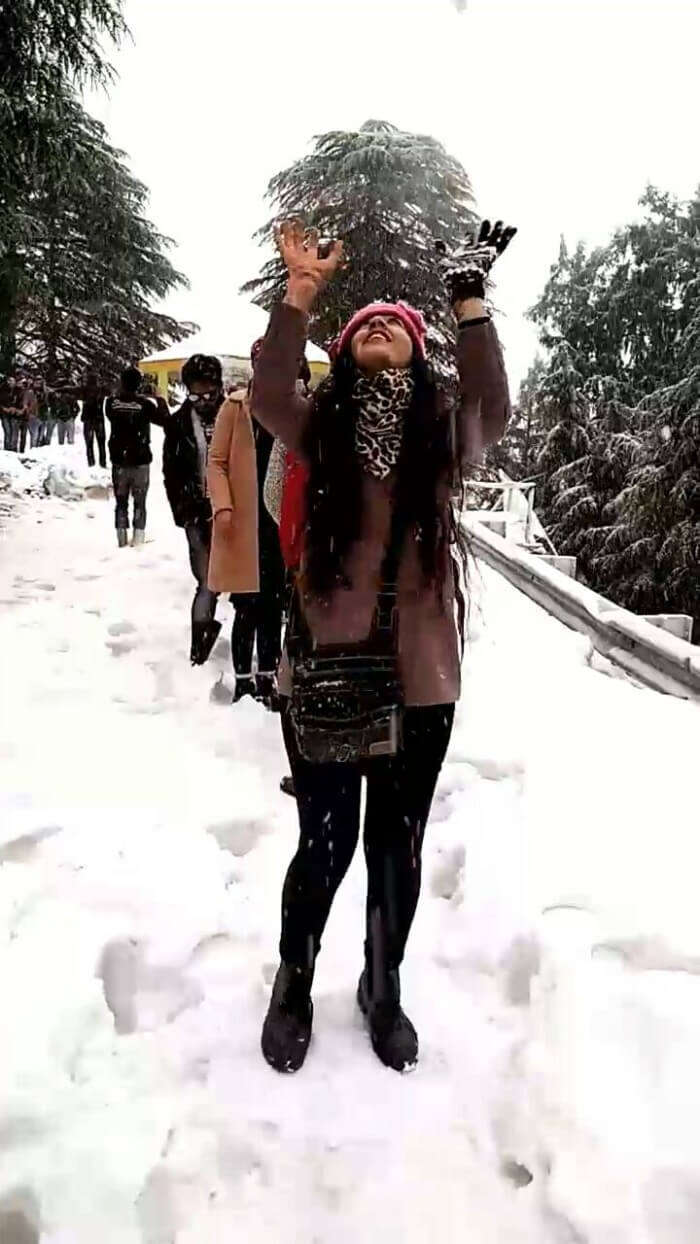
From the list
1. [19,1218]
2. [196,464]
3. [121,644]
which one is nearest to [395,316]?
[19,1218]

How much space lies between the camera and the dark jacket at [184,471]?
5.57 metres

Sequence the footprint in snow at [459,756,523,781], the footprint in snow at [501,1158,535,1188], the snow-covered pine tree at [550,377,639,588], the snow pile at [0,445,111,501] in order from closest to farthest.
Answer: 1. the footprint in snow at [501,1158,535,1188]
2. the footprint in snow at [459,756,523,781]
3. the snow pile at [0,445,111,501]
4. the snow-covered pine tree at [550,377,639,588]

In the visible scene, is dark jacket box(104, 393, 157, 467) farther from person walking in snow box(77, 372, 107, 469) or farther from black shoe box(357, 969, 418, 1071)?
person walking in snow box(77, 372, 107, 469)

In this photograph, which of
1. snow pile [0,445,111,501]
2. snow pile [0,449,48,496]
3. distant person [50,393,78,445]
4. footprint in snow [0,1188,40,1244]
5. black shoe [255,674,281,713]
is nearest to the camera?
footprint in snow [0,1188,40,1244]

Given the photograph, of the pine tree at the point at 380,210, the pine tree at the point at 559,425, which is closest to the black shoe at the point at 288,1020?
the pine tree at the point at 380,210

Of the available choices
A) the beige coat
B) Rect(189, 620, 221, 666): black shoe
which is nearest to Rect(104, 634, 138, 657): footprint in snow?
Rect(189, 620, 221, 666): black shoe

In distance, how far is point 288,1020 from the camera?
7.79ft

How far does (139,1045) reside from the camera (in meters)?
2.38

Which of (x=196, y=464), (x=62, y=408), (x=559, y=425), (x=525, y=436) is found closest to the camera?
(x=196, y=464)

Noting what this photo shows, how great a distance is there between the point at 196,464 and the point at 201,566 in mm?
669

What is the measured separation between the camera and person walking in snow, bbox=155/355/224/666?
18.0 feet

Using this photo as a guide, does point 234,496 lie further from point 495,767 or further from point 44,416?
point 44,416

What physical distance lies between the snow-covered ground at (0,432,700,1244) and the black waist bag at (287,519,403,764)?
0.83 metres

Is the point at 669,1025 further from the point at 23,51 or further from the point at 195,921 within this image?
the point at 23,51
